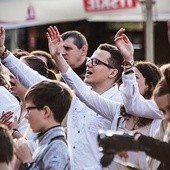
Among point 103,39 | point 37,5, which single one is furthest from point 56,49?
point 103,39

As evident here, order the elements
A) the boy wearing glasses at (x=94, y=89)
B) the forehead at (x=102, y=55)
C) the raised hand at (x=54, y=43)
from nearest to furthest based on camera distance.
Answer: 1. the raised hand at (x=54, y=43)
2. the boy wearing glasses at (x=94, y=89)
3. the forehead at (x=102, y=55)

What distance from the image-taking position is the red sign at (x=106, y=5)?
14156 millimetres

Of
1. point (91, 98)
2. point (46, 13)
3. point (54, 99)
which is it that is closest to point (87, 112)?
point (91, 98)

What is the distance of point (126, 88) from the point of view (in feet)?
19.2

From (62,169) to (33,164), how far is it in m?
0.18

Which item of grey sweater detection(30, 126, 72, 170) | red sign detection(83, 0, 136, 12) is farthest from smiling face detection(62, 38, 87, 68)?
red sign detection(83, 0, 136, 12)

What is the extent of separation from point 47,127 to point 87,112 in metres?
1.34

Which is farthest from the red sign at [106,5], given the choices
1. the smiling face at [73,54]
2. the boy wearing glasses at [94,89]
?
the boy wearing glasses at [94,89]

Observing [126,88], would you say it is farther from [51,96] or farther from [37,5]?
[37,5]

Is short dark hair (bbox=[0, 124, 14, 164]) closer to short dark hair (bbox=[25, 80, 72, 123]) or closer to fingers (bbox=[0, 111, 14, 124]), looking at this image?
short dark hair (bbox=[25, 80, 72, 123])

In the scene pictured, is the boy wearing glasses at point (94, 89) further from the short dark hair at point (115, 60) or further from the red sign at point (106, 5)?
the red sign at point (106, 5)

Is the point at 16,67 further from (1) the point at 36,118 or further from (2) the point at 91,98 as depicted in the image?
(1) the point at 36,118

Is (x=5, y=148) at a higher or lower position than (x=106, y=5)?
higher

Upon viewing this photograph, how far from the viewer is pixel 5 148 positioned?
4746mm
